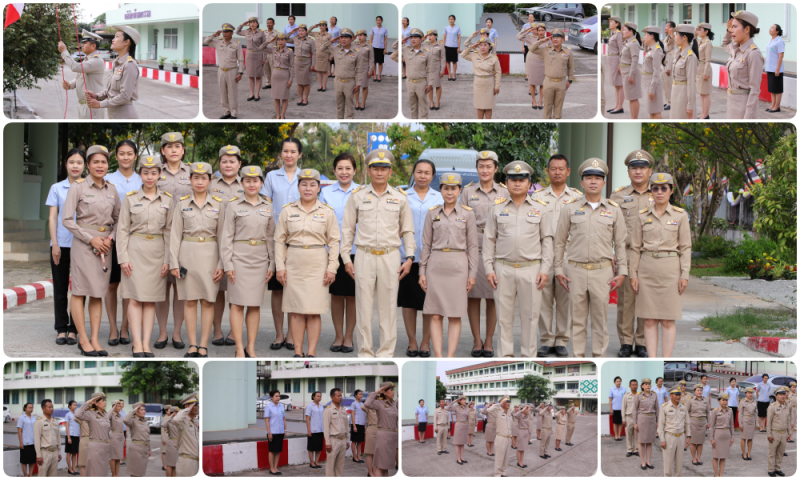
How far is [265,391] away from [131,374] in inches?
41.5

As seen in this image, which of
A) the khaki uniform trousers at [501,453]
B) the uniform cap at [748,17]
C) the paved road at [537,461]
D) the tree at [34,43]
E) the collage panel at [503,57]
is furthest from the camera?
the tree at [34,43]

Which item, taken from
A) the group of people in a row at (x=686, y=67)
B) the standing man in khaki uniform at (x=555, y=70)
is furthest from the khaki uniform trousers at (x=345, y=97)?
the group of people in a row at (x=686, y=67)

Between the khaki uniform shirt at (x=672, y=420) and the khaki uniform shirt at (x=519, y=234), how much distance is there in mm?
1671

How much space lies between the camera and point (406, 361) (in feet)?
16.9

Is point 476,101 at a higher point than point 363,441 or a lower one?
higher

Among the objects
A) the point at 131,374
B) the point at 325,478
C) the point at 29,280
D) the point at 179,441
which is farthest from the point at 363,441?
the point at 29,280

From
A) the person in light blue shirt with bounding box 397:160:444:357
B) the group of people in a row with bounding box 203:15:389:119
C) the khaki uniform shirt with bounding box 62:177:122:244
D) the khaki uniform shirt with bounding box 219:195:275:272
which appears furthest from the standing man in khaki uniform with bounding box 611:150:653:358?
the khaki uniform shirt with bounding box 62:177:122:244

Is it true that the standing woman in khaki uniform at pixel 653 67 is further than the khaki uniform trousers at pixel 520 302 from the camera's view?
Result: Yes

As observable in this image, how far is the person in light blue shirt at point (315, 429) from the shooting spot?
5898mm

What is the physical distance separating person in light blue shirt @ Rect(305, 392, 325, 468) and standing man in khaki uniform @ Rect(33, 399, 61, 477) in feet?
6.49

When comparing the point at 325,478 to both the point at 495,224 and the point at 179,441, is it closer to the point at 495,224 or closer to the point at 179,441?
the point at 179,441

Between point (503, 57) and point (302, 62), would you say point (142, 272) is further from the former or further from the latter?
point (503, 57)

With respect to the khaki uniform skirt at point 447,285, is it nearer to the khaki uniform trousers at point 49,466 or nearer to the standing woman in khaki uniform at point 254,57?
the khaki uniform trousers at point 49,466

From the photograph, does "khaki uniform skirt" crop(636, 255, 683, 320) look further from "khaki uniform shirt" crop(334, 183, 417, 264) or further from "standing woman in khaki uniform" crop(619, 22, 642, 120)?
"standing woman in khaki uniform" crop(619, 22, 642, 120)
